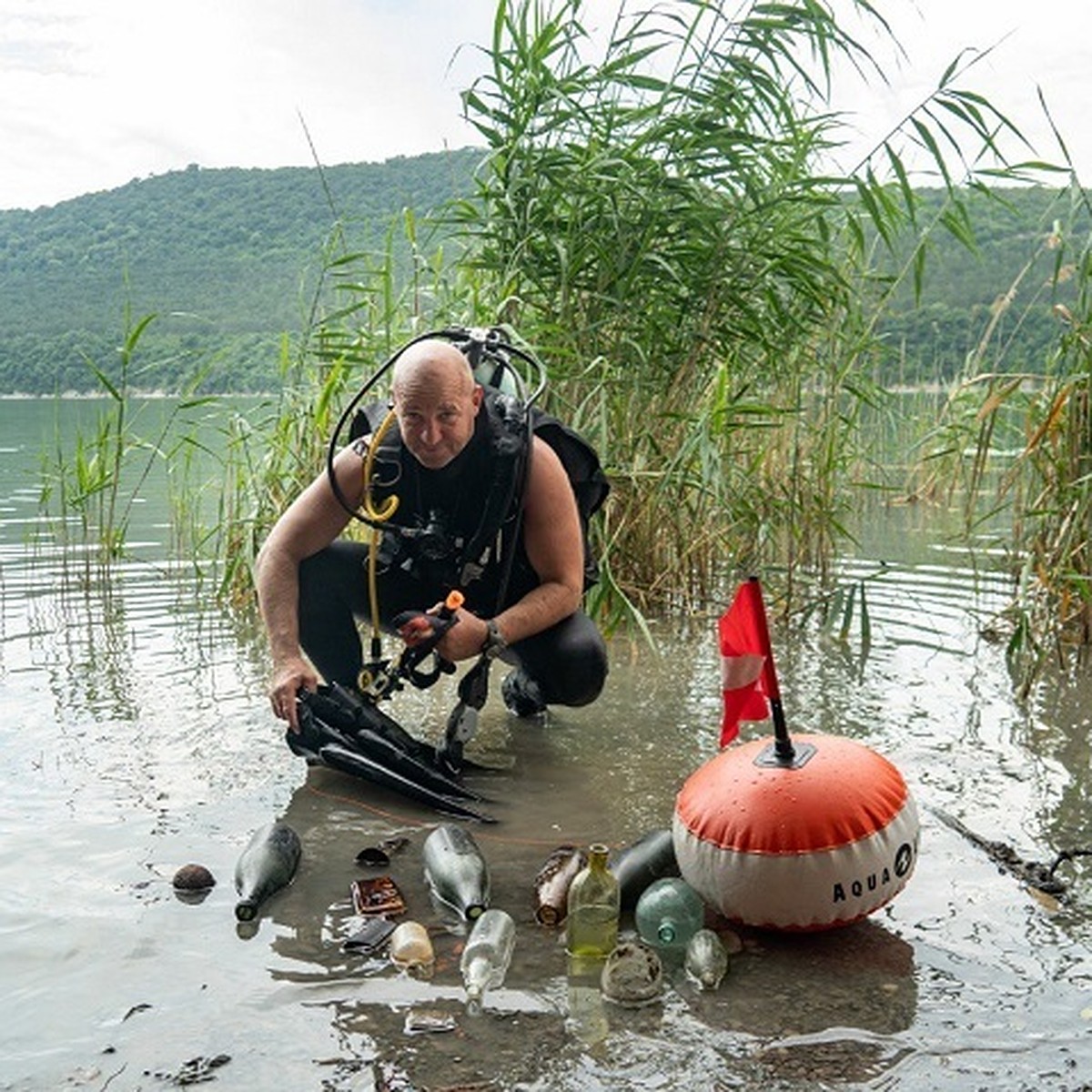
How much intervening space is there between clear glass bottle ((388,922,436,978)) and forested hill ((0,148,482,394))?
723 centimetres

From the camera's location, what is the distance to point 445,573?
3980 millimetres

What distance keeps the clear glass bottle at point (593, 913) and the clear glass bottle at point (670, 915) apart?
0.24 feet

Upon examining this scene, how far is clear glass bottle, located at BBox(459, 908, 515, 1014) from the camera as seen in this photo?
255 centimetres

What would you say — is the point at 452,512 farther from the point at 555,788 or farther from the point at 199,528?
the point at 199,528

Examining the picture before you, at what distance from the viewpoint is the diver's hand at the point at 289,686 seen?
146 inches

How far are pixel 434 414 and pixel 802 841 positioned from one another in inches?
58.9

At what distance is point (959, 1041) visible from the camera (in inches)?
93.7

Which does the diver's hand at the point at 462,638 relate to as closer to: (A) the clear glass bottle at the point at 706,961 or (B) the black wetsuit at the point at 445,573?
(B) the black wetsuit at the point at 445,573

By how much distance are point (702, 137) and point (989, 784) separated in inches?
105

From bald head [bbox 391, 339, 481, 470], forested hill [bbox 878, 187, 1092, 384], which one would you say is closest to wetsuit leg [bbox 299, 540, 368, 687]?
bald head [bbox 391, 339, 481, 470]

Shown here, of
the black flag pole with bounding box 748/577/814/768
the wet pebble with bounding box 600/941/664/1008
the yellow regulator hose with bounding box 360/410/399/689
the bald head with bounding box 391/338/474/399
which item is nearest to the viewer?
the wet pebble with bounding box 600/941/664/1008

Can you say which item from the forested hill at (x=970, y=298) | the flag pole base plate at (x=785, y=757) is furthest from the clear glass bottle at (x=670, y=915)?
the forested hill at (x=970, y=298)

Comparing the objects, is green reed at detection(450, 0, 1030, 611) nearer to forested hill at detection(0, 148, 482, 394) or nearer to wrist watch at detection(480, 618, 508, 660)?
wrist watch at detection(480, 618, 508, 660)

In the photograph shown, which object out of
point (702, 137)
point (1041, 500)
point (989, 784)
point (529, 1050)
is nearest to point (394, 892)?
point (529, 1050)
